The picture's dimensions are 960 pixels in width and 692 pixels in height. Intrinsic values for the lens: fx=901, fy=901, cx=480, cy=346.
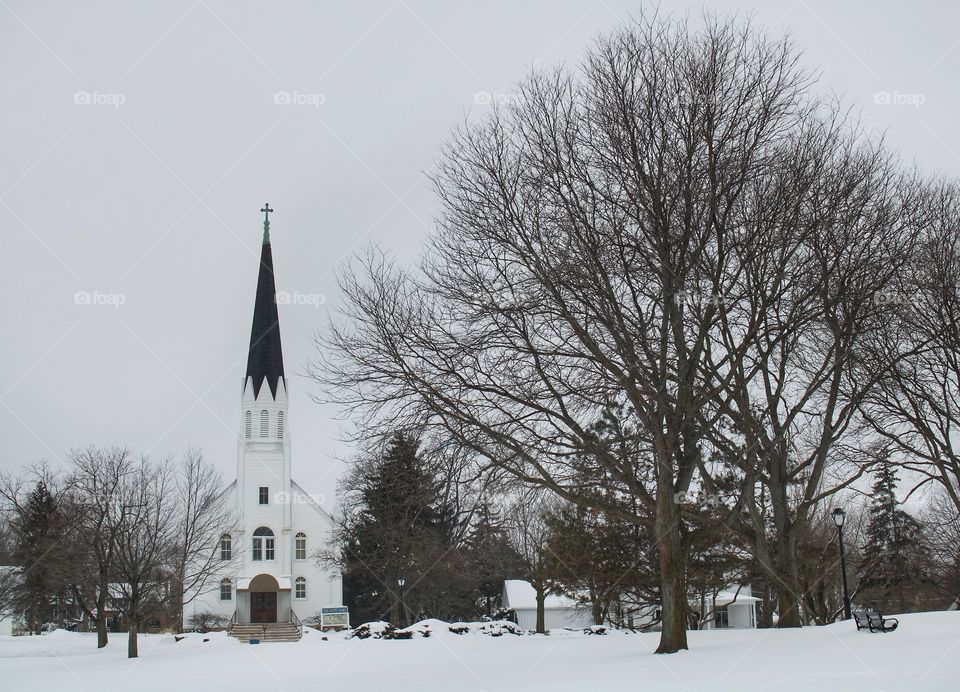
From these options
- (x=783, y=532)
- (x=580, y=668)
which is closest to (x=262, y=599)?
(x=783, y=532)

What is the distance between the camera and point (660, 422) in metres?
16.6

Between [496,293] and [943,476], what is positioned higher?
[496,293]

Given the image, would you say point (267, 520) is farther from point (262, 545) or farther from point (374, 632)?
point (374, 632)

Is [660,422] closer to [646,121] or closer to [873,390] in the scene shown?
[646,121]

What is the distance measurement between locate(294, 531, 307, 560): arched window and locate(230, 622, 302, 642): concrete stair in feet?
22.1

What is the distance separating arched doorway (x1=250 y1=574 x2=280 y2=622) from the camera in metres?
62.1

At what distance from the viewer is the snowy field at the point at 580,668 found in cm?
1184

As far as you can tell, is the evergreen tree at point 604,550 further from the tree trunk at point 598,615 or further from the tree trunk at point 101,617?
the tree trunk at point 101,617

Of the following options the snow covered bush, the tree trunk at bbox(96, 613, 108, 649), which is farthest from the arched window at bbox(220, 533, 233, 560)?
the snow covered bush

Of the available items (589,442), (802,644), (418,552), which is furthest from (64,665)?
(802,644)

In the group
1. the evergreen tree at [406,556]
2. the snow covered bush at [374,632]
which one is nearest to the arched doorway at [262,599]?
the evergreen tree at [406,556]

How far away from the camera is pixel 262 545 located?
64375mm

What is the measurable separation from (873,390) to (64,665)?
27844mm

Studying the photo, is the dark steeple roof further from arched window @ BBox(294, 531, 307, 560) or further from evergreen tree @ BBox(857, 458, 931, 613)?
evergreen tree @ BBox(857, 458, 931, 613)
